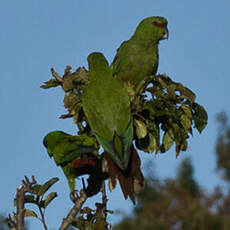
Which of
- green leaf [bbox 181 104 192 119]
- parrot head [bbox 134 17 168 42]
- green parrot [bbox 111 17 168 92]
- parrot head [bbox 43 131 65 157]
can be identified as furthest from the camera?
parrot head [bbox 134 17 168 42]

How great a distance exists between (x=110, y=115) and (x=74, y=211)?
3.77 ft

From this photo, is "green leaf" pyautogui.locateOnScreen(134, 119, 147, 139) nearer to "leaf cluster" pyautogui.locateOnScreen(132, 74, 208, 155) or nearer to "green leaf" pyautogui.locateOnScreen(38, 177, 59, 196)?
"leaf cluster" pyautogui.locateOnScreen(132, 74, 208, 155)

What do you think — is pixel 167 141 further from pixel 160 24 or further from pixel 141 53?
pixel 160 24

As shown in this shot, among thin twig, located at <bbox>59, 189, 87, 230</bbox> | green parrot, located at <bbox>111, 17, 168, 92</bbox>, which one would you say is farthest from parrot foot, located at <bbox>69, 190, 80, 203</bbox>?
green parrot, located at <bbox>111, 17, 168, 92</bbox>

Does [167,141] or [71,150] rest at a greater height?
[167,141]

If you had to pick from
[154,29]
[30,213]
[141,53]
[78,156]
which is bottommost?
[30,213]

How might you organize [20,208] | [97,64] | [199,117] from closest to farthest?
[20,208] → [199,117] → [97,64]

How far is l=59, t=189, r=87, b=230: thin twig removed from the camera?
3.67m

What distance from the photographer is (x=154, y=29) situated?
21.3 feet

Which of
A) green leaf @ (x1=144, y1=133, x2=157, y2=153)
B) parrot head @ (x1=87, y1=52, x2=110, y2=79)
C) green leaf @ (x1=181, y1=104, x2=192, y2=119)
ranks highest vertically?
parrot head @ (x1=87, y1=52, x2=110, y2=79)

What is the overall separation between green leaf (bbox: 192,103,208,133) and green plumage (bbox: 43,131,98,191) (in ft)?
3.09

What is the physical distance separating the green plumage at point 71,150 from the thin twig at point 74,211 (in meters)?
0.42

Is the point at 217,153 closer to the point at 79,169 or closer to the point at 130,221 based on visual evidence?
the point at 130,221

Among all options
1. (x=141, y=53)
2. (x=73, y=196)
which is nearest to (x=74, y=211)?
(x=73, y=196)
